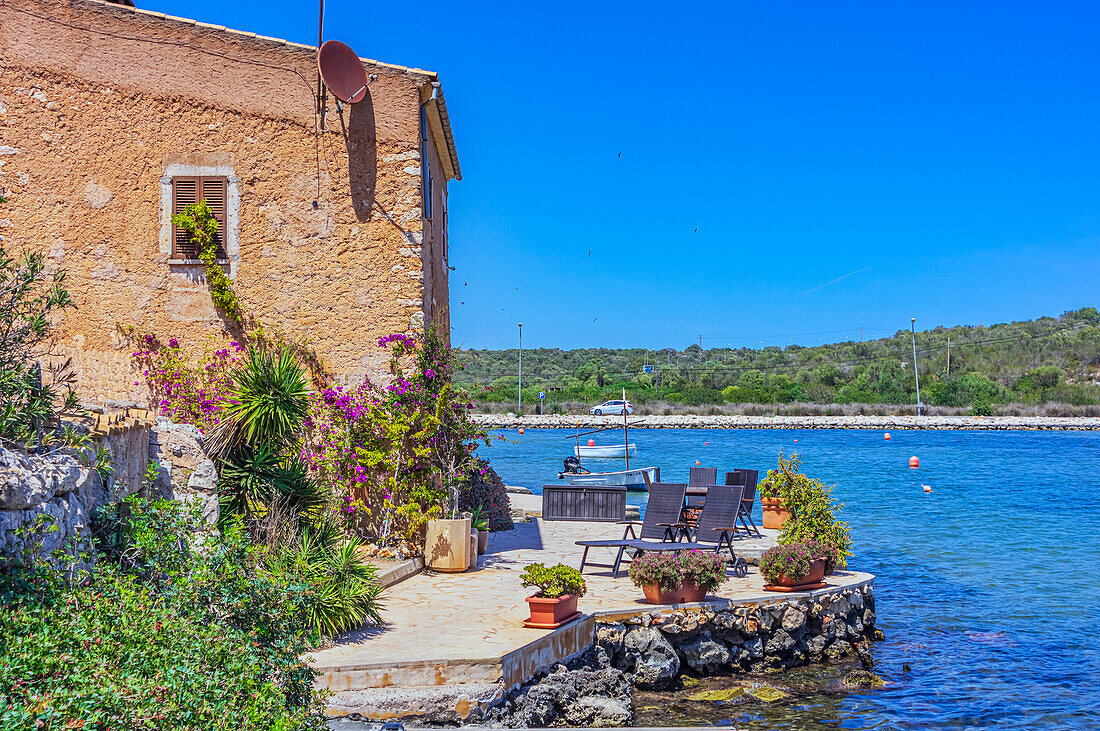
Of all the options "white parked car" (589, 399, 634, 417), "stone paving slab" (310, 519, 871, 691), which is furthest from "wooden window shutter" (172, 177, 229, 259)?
"white parked car" (589, 399, 634, 417)

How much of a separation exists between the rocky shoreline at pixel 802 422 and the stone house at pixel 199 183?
2121 inches

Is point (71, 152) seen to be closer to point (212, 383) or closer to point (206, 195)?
point (206, 195)

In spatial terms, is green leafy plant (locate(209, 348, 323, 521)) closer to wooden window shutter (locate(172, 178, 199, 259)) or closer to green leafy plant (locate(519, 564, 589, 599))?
wooden window shutter (locate(172, 178, 199, 259))

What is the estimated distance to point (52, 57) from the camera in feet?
34.1

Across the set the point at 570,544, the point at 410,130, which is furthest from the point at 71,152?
the point at 570,544

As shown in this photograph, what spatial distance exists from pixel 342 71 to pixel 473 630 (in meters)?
6.93

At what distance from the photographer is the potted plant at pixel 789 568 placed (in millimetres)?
9695

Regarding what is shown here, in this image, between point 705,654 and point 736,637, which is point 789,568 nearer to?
point 736,637

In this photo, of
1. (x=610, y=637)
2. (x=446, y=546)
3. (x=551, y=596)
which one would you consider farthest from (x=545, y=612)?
(x=446, y=546)

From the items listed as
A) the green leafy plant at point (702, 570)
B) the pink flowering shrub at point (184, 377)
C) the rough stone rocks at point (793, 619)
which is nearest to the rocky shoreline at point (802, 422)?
the pink flowering shrub at point (184, 377)

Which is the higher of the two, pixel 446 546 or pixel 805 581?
pixel 446 546

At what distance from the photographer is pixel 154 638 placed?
4.21 m

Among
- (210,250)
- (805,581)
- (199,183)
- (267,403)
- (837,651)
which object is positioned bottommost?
(837,651)

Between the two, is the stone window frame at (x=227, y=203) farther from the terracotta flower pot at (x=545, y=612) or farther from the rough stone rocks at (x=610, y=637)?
the rough stone rocks at (x=610, y=637)
